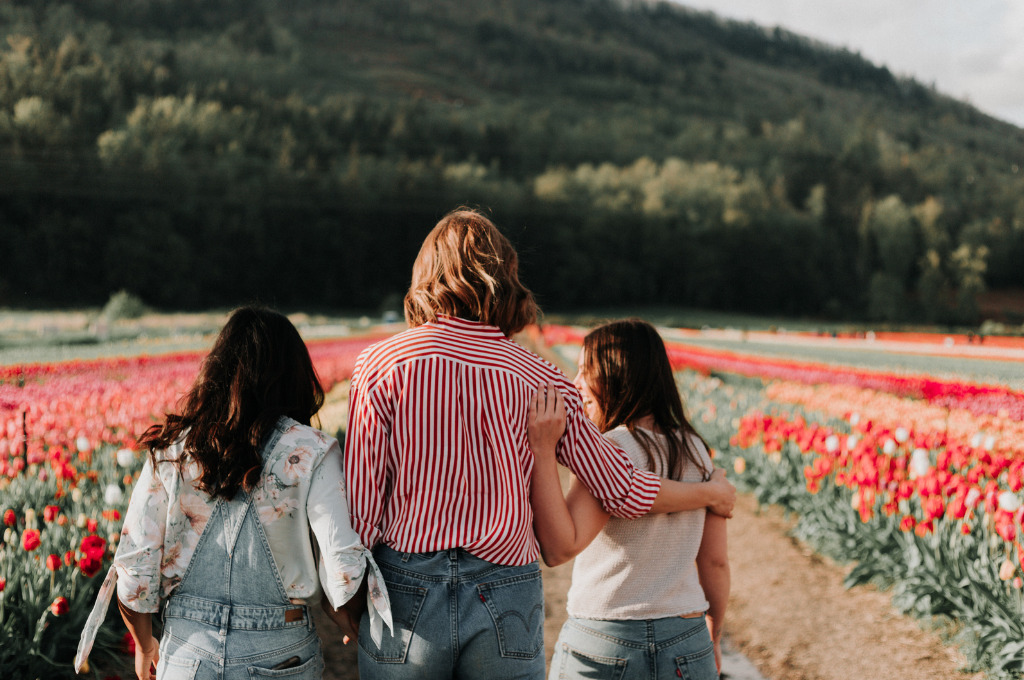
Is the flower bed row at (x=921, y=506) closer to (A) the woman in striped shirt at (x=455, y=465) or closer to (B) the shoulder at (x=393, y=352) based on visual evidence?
(A) the woman in striped shirt at (x=455, y=465)

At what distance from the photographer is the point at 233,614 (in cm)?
153

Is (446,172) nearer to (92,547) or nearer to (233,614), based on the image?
(92,547)

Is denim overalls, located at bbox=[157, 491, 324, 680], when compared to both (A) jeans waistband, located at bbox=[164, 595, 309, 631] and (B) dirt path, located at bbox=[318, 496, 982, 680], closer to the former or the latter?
(A) jeans waistband, located at bbox=[164, 595, 309, 631]

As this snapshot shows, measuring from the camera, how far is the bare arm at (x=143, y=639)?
1601mm

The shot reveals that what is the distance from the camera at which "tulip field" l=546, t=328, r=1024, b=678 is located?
2854mm

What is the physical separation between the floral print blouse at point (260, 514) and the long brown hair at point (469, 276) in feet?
1.27

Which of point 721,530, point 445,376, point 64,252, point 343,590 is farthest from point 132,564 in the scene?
point 64,252

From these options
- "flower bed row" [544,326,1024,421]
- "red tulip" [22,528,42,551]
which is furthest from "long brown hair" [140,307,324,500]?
"flower bed row" [544,326,1024,421]

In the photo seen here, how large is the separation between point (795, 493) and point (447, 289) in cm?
433

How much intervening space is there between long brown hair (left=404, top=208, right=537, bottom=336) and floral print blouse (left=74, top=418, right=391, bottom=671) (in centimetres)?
39

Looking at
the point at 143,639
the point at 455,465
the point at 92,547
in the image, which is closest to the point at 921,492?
the point at 455,465

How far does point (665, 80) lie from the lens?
3209 inches

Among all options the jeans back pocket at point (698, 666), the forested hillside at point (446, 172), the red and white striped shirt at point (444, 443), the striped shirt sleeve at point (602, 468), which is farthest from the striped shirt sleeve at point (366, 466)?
the forested hillside at point (446, 172)

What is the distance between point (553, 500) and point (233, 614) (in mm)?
724
